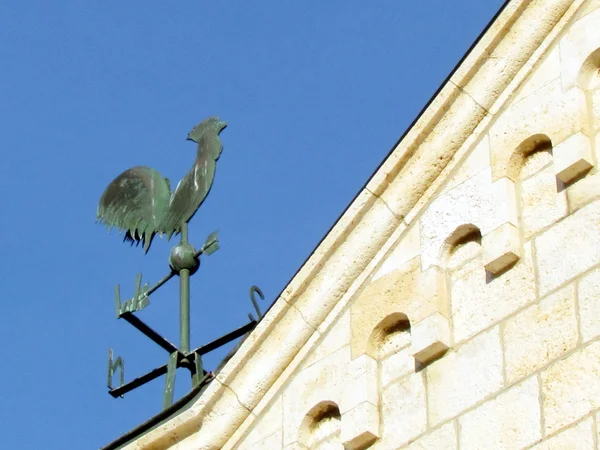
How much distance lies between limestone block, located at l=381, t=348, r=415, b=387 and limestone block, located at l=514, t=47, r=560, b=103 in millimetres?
1463

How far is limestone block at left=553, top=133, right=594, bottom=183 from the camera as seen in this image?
9984 mm

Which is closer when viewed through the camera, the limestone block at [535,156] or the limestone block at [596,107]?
→ the limestone block at [596,107]

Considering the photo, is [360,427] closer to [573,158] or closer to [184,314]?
[573,158]

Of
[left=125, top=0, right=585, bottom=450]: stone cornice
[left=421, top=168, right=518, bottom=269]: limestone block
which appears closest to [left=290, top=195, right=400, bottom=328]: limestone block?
[left=125, top=0, right=585, bottom=450]: stone cornice

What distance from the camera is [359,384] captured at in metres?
10.3

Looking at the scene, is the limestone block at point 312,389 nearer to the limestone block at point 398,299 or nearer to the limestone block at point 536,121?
the limestone block at point 398,299

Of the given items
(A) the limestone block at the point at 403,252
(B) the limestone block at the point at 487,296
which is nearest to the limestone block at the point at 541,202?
(B) the limestone block at the point at 487,296

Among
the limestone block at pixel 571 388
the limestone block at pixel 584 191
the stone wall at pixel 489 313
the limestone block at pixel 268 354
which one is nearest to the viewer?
the limestone block at pixel 571 388

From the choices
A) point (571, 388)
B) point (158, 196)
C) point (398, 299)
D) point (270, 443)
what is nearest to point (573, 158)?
point (398, 299)

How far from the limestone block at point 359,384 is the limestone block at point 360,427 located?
0.03 metres

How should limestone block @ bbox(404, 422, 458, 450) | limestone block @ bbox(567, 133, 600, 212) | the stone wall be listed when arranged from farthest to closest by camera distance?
limestone block @ bbox(567, 133, 600, 212) → limestone block @ bbox(404, 422, 458, 450) → the stone wall

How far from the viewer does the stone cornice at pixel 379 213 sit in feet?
35.6

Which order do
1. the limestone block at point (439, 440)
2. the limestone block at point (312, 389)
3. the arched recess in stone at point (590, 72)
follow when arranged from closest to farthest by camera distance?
the limestone block at point (439, 440), the arched recess in stone at point (590, 72), the limestone block at point (312, 389)

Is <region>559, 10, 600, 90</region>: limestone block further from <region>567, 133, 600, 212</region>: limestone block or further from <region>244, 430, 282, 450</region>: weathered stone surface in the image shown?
<region>244, 430, 282, 450</region>: weathered stone surface
